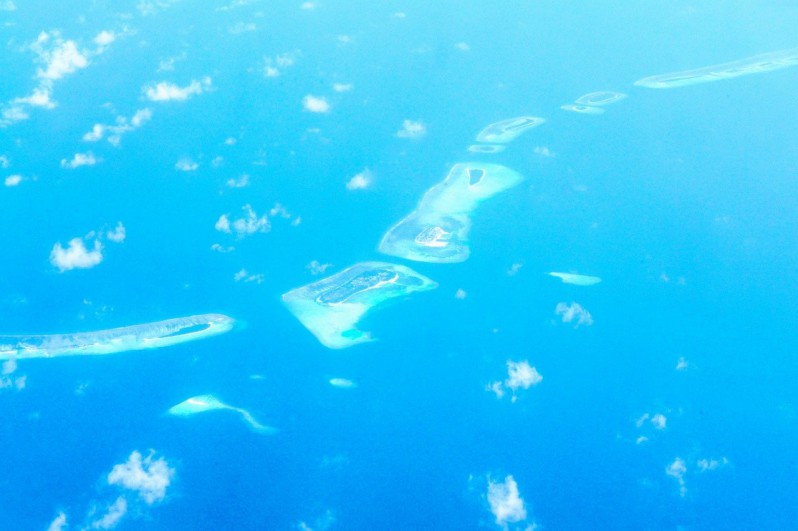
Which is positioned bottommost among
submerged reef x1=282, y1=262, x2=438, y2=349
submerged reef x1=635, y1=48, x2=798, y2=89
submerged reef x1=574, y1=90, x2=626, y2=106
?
submerged reef x1=282, y1=262, x2=438, y2=349

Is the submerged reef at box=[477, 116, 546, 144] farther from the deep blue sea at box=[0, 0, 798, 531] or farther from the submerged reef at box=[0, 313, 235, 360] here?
the submerged reef at box=[0, 313, 235, 360]

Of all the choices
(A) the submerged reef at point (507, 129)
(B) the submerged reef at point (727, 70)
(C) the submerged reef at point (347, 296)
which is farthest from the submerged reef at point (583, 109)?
(C) the submerged reef at point (347, 296)

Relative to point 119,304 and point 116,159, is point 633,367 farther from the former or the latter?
point 116,159

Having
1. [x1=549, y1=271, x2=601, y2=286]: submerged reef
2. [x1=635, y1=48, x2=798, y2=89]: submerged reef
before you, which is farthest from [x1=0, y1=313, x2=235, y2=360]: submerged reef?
[x1=635, y1=48, x2=798, y2=89]: submerged reef

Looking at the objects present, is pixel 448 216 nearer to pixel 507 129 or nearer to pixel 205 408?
pixel 507 129

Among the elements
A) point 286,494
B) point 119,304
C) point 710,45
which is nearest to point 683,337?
point 286,494

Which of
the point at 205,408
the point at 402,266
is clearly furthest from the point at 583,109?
→ the point at 205,408
